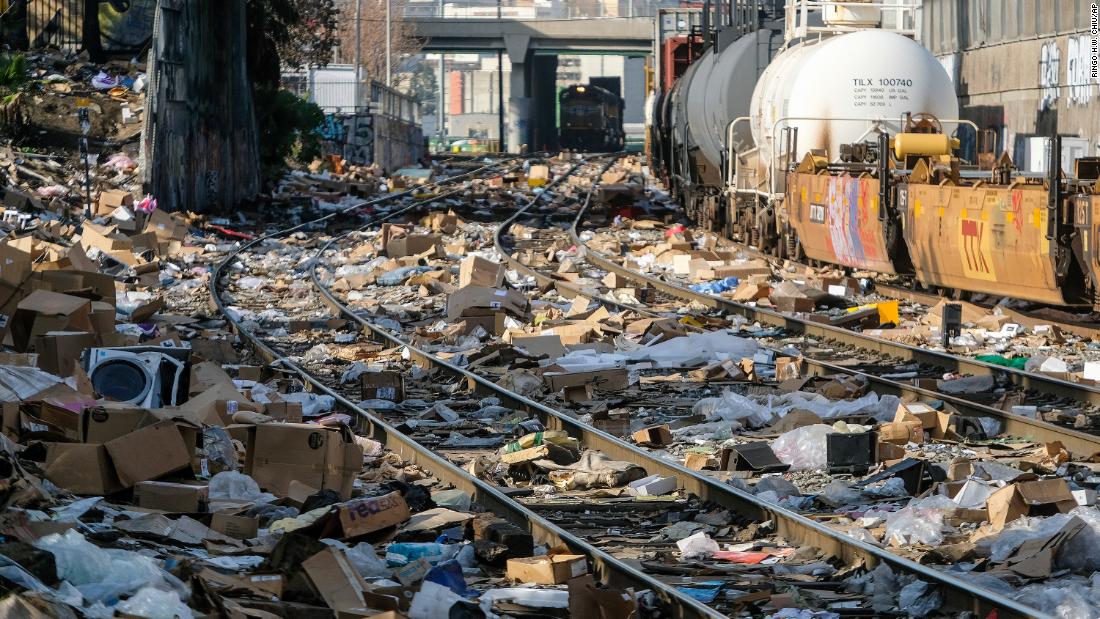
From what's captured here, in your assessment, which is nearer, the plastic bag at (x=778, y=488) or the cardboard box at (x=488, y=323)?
the plastic bag at (x=778, y=488)

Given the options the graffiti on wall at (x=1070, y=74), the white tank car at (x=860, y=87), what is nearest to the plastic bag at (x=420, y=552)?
the white tank car at (x=860, y=87)

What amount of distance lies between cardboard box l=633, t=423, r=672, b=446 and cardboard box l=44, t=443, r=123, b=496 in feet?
11.8

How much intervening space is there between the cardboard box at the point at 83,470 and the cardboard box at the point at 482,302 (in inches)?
324

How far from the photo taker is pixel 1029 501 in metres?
7.36

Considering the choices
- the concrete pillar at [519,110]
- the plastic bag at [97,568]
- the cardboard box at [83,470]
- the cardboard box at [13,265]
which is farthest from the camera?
the concrete pillar at [519,110]

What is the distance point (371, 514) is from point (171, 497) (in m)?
1.00

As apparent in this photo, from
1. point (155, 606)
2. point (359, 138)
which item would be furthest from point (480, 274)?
point (359, 138)

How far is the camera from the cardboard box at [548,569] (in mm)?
6555

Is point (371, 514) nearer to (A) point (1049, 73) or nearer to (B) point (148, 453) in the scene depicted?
(B) point (148, 453)

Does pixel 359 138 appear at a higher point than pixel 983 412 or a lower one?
higher

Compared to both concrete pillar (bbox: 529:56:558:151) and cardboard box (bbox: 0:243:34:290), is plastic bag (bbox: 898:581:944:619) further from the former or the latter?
concrete pillar (bbox: 529:56:558:151)

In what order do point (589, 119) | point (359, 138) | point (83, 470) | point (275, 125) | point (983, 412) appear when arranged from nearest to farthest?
point (83, 470) < point (983, 412) < point (275, 125) < point (359, 138) < point (589, 119)

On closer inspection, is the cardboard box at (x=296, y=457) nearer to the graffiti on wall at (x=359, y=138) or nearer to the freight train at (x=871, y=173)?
the freight train at (x=871, y=173)

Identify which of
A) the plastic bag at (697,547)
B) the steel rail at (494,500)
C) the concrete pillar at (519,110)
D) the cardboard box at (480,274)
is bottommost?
the plastic bag at (697,547)
